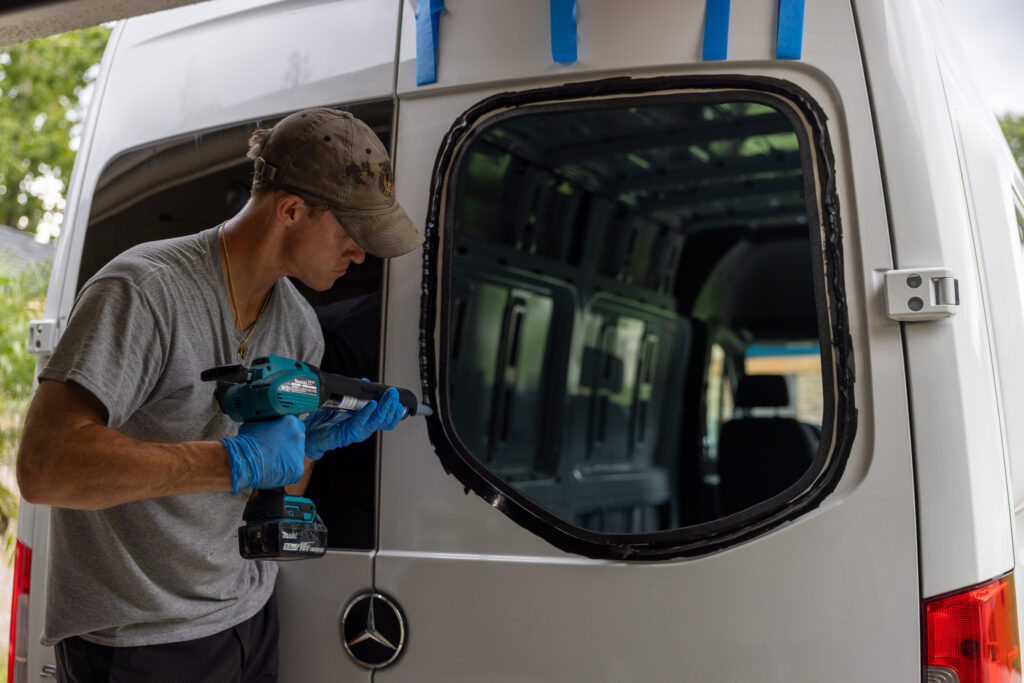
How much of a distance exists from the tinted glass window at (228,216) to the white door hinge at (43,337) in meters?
0.18

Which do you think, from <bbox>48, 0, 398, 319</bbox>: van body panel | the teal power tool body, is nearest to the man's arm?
the teal power tool body

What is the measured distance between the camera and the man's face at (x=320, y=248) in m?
1.97

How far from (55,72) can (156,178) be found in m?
14.8

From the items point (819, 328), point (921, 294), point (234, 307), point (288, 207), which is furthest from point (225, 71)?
point (921, 294)

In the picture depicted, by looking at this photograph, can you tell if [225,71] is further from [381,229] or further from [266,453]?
[266,453]

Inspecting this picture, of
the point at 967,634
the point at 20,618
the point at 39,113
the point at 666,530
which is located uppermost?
the point at 39,113

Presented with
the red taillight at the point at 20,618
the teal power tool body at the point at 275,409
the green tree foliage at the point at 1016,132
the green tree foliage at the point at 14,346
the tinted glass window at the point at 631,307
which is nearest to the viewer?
the teal power tool body at the point at 275,409

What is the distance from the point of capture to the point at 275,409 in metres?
1.69

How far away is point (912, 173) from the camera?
168 cm

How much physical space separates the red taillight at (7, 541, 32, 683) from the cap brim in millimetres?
1446

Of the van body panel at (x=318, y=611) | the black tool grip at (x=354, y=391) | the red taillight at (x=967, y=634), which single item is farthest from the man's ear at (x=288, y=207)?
the red taillight at (x=967, y=634)

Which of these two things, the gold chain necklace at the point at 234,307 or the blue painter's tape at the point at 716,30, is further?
Answer: the gold chain necklace at the point at 234,307

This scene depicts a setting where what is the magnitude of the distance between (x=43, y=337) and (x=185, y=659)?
1171 millimetres

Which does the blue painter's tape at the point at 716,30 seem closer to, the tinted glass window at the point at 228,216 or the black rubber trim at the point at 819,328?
the black rubber trim at the point at 819,328
